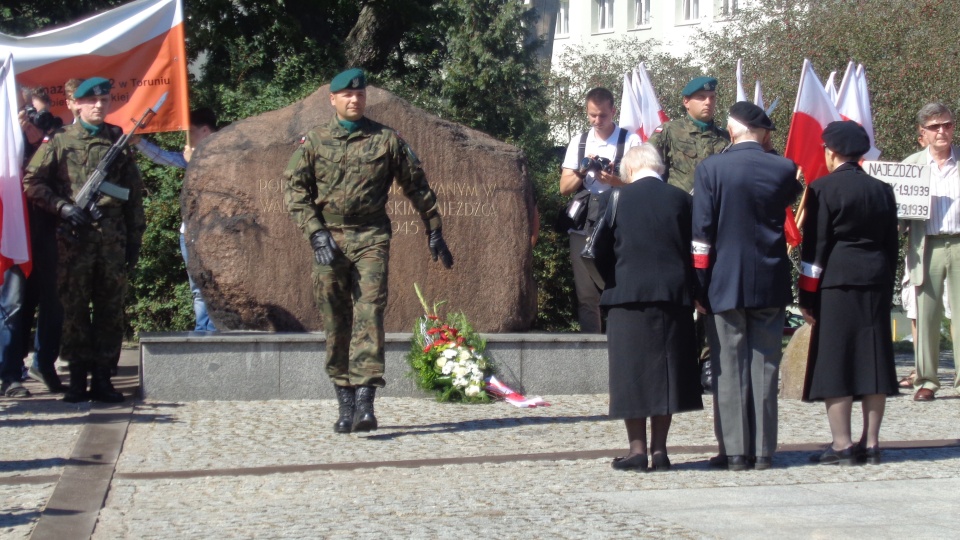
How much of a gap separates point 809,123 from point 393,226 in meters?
3.17

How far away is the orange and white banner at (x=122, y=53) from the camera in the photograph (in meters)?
10.5

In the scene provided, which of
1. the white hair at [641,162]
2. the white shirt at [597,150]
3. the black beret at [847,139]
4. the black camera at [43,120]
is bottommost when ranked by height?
the white hair at [641,162]

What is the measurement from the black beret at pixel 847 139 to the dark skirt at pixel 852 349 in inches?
27.1

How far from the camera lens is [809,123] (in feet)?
32.9

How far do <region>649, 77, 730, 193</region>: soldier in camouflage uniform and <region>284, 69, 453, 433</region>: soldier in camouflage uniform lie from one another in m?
2.19

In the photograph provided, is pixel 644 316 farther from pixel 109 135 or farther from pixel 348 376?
pixel 109 135

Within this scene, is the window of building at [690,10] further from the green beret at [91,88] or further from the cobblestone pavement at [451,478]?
the green beret at [91,88]

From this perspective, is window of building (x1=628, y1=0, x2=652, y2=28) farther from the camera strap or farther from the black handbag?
the black handbag

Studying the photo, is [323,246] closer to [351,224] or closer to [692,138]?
[351,224]

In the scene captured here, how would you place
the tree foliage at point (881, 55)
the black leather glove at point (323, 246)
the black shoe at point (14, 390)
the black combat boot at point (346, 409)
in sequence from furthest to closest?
the tree foliage at point (881, 55) < the black shoe at point (14, 390) < the black combat boot at point (346, 409) < the black leather glove at point (323, 246)

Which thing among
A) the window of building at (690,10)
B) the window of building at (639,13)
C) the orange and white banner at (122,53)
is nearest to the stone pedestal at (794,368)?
the orange and white banner at (122,53)

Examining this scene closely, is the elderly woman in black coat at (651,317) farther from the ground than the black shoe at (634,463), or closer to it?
farther from the ground

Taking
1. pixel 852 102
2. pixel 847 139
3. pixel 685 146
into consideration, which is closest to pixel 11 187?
pixel 685 146

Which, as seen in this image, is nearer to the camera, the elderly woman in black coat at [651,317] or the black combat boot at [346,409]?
the elderly woman in black coat at [651,317]
